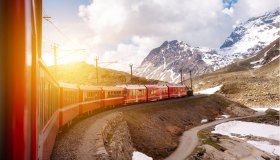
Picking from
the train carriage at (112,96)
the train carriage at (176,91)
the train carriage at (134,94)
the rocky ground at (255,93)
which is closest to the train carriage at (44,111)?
the train carriage at (112,96)

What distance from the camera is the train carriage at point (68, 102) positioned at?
19.6m

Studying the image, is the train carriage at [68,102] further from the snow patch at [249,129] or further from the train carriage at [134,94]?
the snow patch at [249,129]

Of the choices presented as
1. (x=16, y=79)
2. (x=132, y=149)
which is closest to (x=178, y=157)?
(x=132, y=149)

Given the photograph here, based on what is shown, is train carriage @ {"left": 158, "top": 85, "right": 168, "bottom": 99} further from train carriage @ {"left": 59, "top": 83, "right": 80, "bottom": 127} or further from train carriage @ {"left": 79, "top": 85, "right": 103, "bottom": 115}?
train carriage @ {"left": 59, "top": 83, "right": 80, "bottom": 127}

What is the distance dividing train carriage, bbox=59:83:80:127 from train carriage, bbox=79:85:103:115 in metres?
1.70

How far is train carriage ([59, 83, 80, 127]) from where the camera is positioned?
19.6 meters

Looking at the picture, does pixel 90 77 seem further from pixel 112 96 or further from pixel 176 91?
pixel 112 96

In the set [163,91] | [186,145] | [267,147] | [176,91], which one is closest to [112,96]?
[186,145]

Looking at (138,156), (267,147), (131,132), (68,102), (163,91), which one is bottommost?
(267,147)

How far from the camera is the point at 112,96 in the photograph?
4144cm

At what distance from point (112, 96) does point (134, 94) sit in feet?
29.5

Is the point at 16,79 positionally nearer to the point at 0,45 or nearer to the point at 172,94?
the point at 0,45

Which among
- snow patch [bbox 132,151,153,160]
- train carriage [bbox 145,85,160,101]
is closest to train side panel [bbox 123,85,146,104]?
train carriage [bbox 145,85,160,101]

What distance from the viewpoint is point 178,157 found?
109 feet
